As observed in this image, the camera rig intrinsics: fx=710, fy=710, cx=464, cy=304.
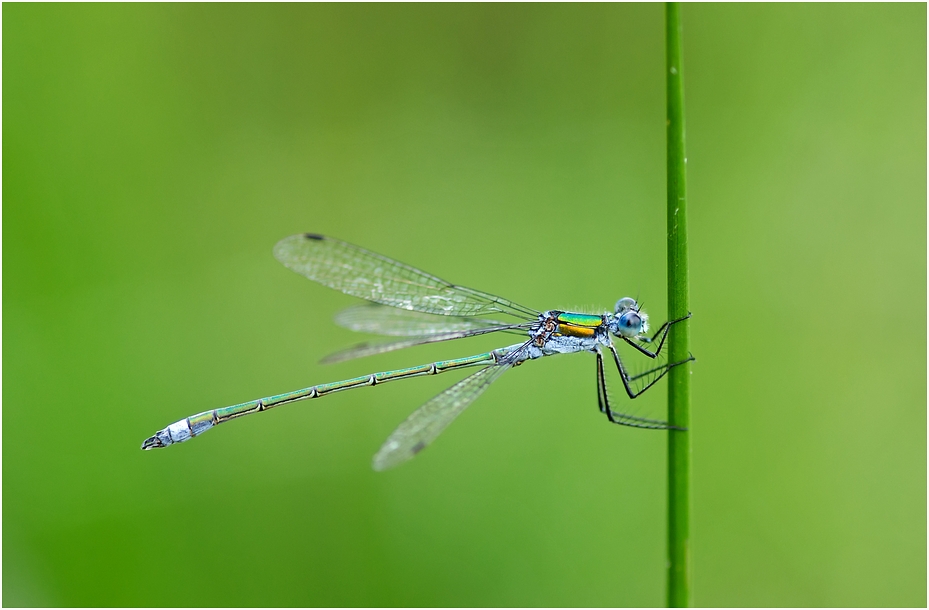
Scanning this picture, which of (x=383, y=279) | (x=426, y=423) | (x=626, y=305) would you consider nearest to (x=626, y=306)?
(x=626, y=305)

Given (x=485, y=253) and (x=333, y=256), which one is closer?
(x=333, y=256)

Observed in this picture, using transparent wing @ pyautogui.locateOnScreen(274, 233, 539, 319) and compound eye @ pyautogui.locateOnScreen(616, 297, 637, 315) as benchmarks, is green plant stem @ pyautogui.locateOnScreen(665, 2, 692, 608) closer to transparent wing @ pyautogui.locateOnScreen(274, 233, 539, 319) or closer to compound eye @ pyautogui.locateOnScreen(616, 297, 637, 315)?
compound eye @ pyautogui.locateOnScreen(616, 297, 637, 315)

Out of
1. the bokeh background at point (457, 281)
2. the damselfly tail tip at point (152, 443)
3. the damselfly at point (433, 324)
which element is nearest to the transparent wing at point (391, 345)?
the damselfly at point (433, 324)

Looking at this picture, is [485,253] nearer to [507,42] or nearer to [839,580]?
[507,42]

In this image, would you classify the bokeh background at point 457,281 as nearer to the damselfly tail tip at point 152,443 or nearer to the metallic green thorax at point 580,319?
the damselfly tail tip at point 152,443

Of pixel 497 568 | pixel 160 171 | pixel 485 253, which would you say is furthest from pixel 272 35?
pixel 497 568
